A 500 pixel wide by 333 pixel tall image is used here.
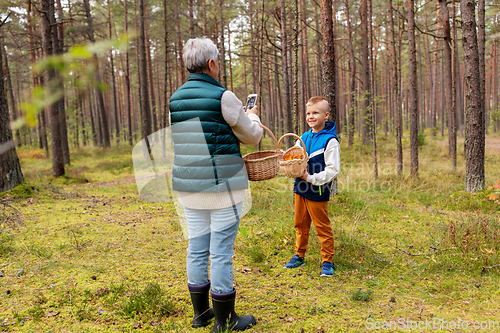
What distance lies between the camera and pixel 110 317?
111 inches

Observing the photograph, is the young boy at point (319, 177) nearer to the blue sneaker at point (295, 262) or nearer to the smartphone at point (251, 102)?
the blue sneaker at point (295, 262)

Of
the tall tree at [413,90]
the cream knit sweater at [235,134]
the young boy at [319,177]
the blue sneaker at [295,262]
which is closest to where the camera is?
the cream knit sweater at [235,134]

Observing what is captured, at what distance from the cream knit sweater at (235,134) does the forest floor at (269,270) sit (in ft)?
3.81

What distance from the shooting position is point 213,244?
8.32 ft

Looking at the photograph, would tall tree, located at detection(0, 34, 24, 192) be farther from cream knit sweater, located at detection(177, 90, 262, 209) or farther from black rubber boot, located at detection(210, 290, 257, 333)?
black rubber boot, located at detection(210, 290, 257, 333)

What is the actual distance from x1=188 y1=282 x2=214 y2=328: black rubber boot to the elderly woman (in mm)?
46

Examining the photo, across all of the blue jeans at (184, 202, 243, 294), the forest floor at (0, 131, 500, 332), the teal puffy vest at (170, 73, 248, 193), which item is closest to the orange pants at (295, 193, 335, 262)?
the forest floor at (0, 131, 500, 332)

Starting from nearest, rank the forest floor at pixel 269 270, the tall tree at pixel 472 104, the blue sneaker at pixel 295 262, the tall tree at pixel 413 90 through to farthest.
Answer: the forest floor at pixel 269 270 → the blue sneaker at pixel 295 262 → the tall tree at pixel 472 104 → the tall tree at pixel 413 90

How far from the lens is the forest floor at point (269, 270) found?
283 cm

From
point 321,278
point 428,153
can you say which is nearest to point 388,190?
point 321,278

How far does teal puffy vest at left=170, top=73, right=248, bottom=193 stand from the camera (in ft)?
7.80

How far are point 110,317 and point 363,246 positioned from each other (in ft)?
10.7

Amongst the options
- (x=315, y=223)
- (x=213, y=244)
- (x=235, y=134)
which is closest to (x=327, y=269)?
(x=315, y=223)

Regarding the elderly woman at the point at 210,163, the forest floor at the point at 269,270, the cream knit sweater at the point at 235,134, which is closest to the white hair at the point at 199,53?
the elderly woman at the point at 210,163
